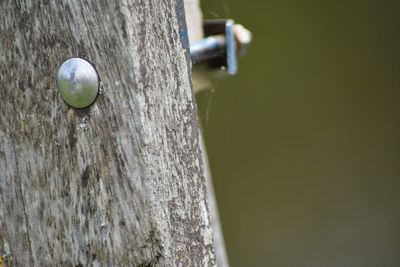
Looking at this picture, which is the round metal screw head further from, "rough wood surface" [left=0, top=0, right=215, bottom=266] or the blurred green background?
the blurred green background

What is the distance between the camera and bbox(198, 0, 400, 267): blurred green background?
4.00 meters

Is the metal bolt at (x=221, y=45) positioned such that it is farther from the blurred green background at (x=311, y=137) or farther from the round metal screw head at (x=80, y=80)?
the blurred green background at (x=311, y=137)

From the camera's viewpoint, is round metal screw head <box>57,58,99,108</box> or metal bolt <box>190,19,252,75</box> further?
metal bolt <box>190,19,252,75</box>

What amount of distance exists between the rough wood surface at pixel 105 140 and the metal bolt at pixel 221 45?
0.32 m

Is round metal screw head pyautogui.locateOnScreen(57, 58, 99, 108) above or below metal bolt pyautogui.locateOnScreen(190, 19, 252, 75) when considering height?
below

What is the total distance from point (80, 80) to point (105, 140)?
60mm

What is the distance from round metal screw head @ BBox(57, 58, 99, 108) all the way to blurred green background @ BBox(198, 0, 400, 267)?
333 cm

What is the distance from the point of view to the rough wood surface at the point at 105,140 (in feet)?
1.82

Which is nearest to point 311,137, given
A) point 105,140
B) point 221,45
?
point 221,45

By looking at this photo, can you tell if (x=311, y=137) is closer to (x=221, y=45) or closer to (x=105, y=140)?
(x=221, y=45)

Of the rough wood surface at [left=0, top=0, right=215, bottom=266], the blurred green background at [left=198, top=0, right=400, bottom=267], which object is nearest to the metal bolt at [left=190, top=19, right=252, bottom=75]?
the rough wood surface at [left=0, top=0, right=215, bottom=266]

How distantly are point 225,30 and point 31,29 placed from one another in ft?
1.72

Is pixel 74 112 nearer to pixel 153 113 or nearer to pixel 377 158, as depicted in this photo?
pixel 153 113

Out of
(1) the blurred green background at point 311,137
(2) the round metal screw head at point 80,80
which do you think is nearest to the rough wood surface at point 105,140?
(2) the round metal screw head at point 80,80
